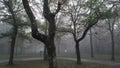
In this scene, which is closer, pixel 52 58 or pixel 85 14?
pixel 52 58

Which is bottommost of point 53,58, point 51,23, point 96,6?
point 53,58

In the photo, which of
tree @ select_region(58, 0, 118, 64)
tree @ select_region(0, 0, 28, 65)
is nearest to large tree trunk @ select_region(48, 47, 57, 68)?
tree @ select_region(58, 0, 118, 64)

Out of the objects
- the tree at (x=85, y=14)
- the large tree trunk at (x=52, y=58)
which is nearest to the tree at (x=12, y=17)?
the tree at (x=85, y=14)

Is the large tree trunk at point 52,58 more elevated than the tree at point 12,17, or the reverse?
the tree at point 12,17

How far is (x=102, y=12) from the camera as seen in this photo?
53.0 feet

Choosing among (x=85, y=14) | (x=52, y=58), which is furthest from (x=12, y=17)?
(x=52, y=58)

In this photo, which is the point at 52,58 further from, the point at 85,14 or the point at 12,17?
the point at 12,17

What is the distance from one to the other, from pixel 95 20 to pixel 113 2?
2499 millimetres

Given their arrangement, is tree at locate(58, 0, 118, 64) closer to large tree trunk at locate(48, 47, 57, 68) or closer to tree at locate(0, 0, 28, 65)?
tree at locate(0, 0, 28, 65)

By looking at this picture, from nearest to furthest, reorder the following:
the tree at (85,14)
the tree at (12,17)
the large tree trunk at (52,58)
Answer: the large tree trunk at (52,58), the tree at (85,14), the tree at (12,17)

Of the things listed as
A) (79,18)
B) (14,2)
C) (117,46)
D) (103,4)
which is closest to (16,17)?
(14,2)

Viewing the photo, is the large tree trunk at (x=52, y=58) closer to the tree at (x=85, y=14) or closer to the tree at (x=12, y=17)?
the tree at (x=85, y=14)

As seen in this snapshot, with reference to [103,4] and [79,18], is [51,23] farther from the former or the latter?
[79,18]

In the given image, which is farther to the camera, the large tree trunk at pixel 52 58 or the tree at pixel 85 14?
the tree at pixel 85 14
